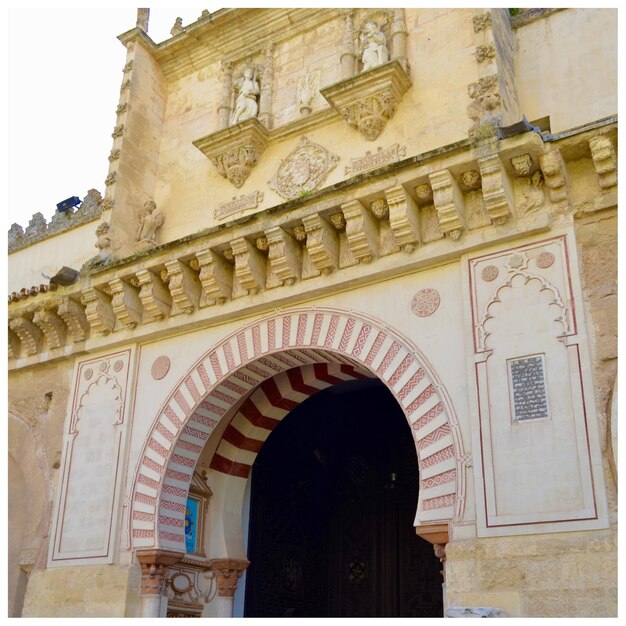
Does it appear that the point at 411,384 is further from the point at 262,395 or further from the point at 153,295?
the point at 153,295

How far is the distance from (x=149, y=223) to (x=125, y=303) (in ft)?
3.55

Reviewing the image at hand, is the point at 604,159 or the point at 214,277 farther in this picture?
the point at 214,277

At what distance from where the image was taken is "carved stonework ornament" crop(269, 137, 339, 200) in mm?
6918

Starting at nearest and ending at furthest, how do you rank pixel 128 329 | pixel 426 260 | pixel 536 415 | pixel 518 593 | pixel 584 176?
pixel 518 593 → pixel 536 415 → pixel 584 176 → pixel 426 260 → pixel 128 329

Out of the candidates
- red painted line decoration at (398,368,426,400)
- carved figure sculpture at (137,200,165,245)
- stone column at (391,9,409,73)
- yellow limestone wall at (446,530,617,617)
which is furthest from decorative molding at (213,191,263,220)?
yellow limestone wall at (446,530,617,617)

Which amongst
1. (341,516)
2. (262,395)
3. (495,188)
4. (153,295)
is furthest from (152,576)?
(495,188)

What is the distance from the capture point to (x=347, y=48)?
23.6ft

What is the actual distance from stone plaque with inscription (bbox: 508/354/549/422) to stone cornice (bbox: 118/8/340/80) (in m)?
4.21

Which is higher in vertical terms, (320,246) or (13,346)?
(320,246)

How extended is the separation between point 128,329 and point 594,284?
13.0ft

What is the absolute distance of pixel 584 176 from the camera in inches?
208

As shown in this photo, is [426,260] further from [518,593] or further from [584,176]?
[518,593]

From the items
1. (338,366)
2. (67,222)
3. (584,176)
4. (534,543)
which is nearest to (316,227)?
(338,366)

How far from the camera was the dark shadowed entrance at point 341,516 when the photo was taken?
7402 mm
